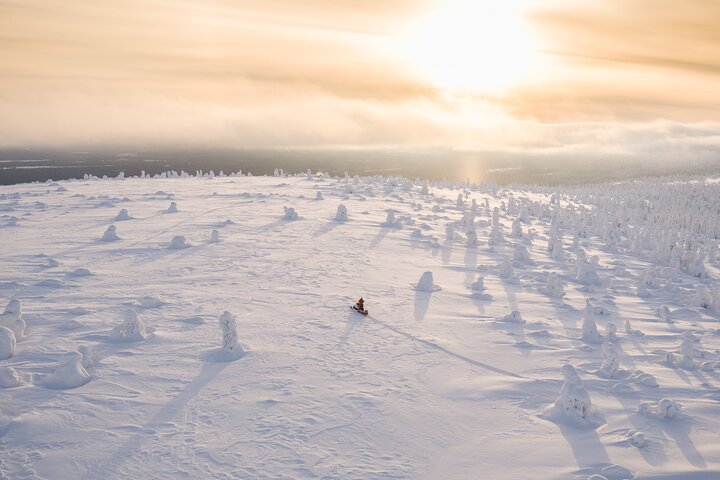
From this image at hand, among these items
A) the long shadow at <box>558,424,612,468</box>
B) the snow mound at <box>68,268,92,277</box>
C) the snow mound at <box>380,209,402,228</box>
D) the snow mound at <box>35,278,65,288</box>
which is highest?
the snow mound at <box>380,209,402,228</box>

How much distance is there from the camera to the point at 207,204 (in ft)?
79.9

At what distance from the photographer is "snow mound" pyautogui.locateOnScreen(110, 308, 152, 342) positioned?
8.79 metres

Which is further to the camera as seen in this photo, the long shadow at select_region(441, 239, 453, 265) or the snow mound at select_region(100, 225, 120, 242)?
the long shadow at select_region(441, 239, 453, 265)

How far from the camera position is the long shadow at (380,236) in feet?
59.7

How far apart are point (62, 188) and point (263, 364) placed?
89.7ft

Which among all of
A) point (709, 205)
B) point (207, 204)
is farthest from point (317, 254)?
point (709, 205)

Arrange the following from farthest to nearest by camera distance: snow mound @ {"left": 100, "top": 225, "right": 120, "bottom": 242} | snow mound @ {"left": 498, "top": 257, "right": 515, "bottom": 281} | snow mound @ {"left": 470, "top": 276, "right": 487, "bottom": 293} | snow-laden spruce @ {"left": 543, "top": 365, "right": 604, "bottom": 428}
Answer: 1. snow mound @ {"left": 100, "top": 225, "right": 120, "bottom": 242}
2. snow mound @ {"left": 498, "top": 257, "right": 515, "bottom": 281}
3. snow mound @ {"left": 470, "top": 276, "right": 487, "bottom": 293}
4. snow-laden spruce @ {"left": 543, "top": 365, "right": 604, "bottom": 428}

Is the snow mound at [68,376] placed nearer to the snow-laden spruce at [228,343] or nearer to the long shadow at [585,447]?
the snow-laden spruce at [228,343]

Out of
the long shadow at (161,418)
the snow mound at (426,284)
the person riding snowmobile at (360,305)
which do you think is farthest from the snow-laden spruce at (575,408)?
the snow mound at (426,284)

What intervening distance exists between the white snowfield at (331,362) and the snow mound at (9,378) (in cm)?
3

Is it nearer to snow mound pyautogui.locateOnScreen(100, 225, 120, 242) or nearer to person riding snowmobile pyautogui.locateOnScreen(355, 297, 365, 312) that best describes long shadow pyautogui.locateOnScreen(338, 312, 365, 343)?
person riding snowmobile pyautogui.locateOnScreen(355, 297, 365, 312)

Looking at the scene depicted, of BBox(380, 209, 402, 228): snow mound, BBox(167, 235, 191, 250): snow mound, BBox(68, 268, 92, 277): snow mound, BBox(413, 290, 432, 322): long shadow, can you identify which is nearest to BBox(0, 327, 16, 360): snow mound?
BBox(68, 268, 92, 277): snow mound

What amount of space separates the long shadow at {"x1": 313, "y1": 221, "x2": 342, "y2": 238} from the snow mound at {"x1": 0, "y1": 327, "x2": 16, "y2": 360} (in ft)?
37.7

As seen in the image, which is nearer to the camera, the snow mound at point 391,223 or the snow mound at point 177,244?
the snow mound at point 177,244
